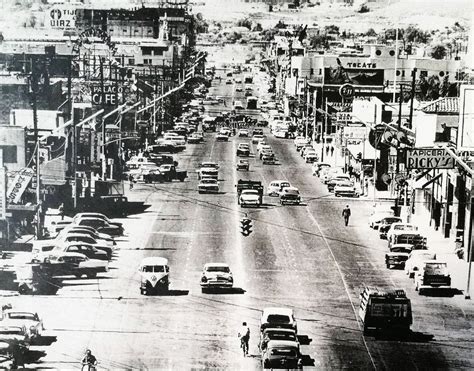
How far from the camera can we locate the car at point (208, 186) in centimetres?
4612

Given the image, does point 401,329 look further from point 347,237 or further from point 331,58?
point 331,58

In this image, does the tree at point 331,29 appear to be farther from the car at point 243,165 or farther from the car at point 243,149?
the car at point 243,165

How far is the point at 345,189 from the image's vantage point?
46.8 meters

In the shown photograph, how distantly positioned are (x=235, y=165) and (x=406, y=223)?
9.28m

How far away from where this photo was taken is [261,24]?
45719 millimetres

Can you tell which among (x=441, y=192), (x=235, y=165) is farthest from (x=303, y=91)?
(x=441, y=192)

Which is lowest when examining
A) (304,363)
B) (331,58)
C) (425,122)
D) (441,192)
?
(304,363)

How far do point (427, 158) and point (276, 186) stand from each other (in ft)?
25.2

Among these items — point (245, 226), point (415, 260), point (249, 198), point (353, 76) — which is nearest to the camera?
point (415, 260)

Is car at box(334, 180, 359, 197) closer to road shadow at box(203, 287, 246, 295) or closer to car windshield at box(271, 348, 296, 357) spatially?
road shadow at box(203, 287, 246, 295)

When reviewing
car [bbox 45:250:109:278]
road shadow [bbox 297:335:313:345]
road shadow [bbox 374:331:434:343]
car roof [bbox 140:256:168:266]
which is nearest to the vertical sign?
car [bbox 45:250:109:278]

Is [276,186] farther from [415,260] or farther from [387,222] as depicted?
[415,260]

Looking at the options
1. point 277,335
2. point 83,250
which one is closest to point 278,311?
point 277,335

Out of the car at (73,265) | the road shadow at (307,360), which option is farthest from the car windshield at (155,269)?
the road shadow at (307,360)
